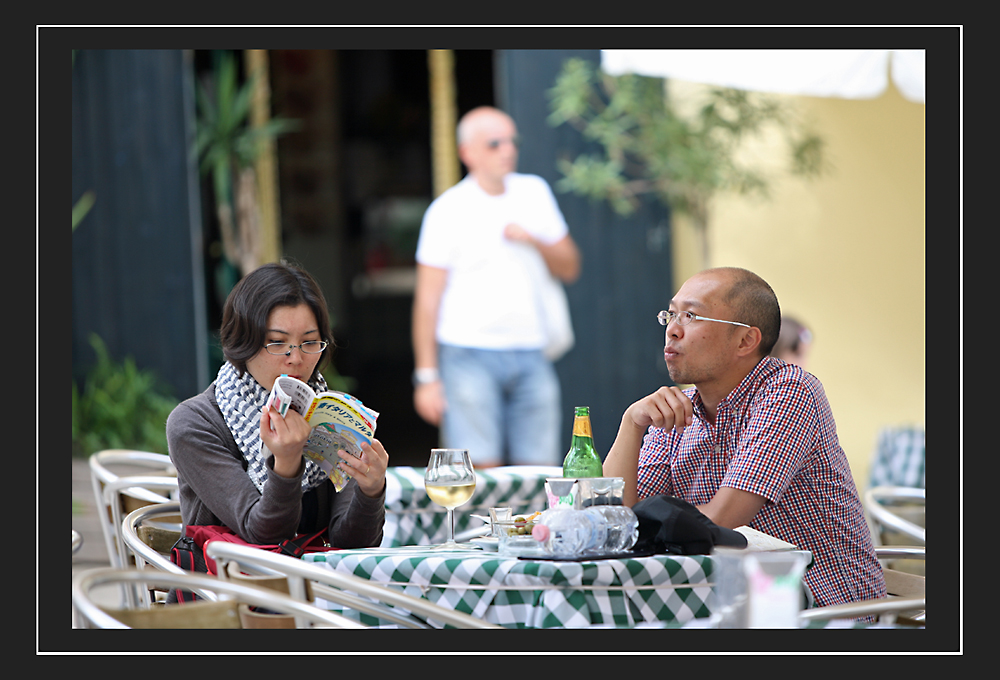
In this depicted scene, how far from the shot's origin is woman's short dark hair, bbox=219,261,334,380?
2.51 metres

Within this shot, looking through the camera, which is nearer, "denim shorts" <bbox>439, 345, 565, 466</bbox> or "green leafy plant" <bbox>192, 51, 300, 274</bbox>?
"denim shorts" <bbox>439, 345, 565, 466</bbox>

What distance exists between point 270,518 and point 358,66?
242 inches

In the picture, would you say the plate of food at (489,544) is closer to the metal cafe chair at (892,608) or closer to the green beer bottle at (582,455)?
the green beer bottle at (582,455)

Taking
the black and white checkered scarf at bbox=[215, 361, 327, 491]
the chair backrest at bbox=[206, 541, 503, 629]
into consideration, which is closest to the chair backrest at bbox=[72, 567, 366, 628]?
the chair backrest at bbox=[206, 541, 503, 629]

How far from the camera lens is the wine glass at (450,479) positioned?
227 centimetres

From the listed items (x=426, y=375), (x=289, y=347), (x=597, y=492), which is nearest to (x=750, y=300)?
(x=597, y=492)

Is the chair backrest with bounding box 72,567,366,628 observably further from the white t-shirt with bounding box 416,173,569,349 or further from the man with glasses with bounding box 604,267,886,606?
the white t-shirt with bounding box 416,173,569,349

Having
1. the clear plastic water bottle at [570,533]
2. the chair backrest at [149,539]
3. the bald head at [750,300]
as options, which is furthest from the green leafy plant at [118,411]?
the clear plastic water bottle at [570,533]

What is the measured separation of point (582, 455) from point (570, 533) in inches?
19.9

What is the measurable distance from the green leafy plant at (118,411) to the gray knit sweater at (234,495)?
3632mm

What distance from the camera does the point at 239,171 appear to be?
6.49 meters

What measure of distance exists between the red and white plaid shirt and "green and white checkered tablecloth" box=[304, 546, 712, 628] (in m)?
0.47

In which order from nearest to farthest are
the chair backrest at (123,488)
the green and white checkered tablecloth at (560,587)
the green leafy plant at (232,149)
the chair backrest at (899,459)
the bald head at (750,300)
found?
1. the green and white checkered tablecloth at (560,587)
2. the bald head at (750,300)
3. the chair backrest at (123,488)
4. the chair backrest at (899,459)
5. the green leafy plant at (232,149)
